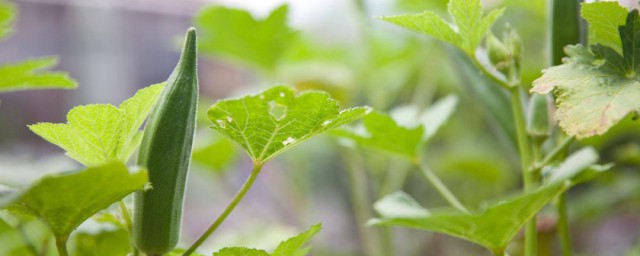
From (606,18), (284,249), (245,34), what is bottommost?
(284,249)

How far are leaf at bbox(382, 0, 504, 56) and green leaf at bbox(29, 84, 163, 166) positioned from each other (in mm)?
140

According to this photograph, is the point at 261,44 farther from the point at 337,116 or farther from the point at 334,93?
the point at 337,116

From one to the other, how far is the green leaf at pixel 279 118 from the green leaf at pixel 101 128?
0.04 metres

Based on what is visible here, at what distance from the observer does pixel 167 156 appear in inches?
11.0

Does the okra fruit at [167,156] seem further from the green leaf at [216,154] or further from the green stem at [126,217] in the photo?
the green leaf at [216,154]

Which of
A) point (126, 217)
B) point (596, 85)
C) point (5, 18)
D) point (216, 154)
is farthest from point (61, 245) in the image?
point (216, 154)

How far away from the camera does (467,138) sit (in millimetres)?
1032

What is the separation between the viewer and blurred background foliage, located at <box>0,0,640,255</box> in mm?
621

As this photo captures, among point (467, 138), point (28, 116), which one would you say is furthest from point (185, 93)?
point (28, 116)

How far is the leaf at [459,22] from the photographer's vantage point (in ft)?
1.05

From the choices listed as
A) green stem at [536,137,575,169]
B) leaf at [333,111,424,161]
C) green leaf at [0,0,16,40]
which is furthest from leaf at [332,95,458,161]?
green leaf at [0,0,16,40]

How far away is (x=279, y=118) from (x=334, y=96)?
512 millimetres

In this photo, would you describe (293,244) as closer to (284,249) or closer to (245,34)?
(284,249)

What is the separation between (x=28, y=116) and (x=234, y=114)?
1516 mm
